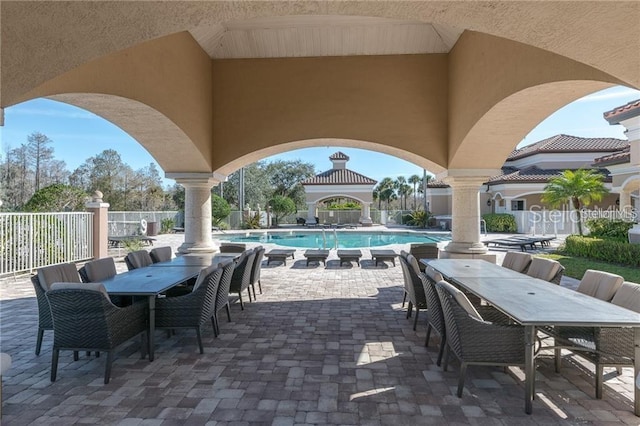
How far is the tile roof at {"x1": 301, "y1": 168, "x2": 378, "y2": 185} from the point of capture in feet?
102

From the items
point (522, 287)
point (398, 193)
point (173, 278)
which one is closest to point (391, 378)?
point (522, 287)

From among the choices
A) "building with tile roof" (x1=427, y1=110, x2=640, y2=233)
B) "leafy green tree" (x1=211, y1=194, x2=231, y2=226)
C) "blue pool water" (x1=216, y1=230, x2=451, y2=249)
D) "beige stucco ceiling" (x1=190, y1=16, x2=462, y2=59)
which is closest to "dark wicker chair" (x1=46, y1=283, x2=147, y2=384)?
"beige stucco ceiling" (x1=190, y1=16, x2=462, y2=59)

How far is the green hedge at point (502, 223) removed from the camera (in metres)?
23.6

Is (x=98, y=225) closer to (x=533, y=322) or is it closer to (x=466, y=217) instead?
(x=466, y=217)

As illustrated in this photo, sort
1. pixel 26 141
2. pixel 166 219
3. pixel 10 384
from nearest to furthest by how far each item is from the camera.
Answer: pixel 10 384 → pixel 166 219 → pixel 26 141

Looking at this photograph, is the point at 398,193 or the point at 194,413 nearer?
the point at 194,413

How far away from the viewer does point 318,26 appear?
23.8ft

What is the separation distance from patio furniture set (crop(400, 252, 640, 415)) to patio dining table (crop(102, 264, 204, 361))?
132 inches

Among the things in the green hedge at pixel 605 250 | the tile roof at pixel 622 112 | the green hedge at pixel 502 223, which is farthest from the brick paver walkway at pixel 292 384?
the green hedge at pixel 502 223

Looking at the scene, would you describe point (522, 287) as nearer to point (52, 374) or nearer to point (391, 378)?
point (391, 378)

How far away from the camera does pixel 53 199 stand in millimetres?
13664

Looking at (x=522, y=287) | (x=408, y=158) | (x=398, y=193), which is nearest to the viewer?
(x=522, y=287)

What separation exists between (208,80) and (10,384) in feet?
21.7

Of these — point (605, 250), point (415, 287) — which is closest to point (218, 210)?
point (605, 250)
